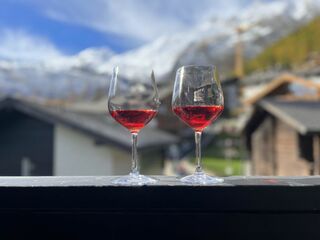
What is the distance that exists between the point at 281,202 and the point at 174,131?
1763cm

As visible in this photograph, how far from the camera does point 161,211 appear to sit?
1.94ft

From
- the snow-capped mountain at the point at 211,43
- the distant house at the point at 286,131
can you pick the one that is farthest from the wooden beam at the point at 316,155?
the snow-capped mountain at the point at 211,43

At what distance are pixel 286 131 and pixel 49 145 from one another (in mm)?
3583

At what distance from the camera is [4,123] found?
6.71m

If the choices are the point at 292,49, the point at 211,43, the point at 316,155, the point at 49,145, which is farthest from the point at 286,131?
the point at 211,43

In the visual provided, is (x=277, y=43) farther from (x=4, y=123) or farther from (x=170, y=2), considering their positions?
(x=4, y=123)

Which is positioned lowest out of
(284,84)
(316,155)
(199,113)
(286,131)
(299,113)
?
(316,155)

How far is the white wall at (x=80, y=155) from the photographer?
21.0ft

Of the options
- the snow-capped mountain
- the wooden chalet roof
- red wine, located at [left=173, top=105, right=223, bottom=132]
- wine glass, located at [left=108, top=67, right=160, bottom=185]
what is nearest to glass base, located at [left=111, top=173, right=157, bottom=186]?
wine glass, located at [left=108, top=67, right=160, bottom=185]

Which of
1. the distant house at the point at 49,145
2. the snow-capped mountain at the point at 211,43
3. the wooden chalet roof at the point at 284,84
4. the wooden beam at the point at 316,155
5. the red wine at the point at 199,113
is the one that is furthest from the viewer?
the snow-capped mountain at the point at 211,43

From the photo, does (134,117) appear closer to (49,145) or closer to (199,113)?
(199,113)

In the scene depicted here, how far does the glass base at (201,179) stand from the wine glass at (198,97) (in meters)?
0.02

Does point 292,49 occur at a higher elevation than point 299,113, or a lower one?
higher

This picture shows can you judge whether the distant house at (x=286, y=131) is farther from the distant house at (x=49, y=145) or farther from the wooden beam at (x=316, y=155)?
the distant house at (x=49, y=145)
